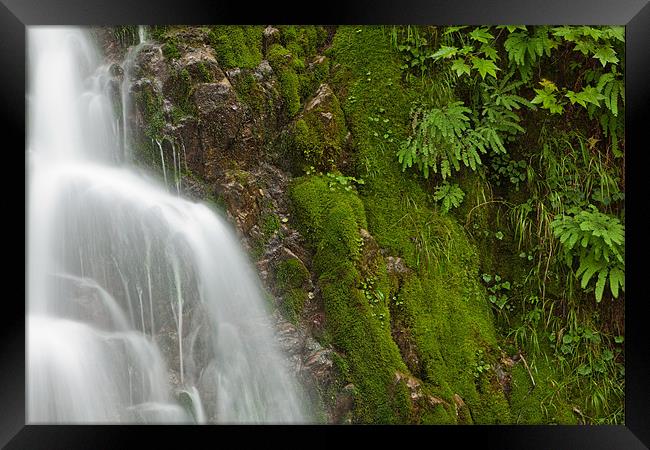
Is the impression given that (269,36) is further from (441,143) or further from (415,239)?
(415,239)

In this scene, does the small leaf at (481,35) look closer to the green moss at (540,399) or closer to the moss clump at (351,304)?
the moss clump at (351,304)

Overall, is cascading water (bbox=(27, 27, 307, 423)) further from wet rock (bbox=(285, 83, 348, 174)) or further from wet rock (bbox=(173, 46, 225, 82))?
wet rock (bbox=(285, 83, 348, 174))

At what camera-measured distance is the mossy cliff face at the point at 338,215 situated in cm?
337

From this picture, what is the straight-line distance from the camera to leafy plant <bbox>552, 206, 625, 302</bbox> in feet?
10.7

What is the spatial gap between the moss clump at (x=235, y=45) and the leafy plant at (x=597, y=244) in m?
2.64

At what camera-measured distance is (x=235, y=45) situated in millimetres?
3756

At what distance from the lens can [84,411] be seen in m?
3.30

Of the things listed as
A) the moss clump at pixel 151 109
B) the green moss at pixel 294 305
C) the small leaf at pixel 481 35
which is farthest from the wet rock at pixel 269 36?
the green moss at pixel 294 305

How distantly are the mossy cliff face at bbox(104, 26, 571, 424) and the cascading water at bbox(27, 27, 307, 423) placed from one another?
23 cm

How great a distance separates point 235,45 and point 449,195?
2045 millimetres

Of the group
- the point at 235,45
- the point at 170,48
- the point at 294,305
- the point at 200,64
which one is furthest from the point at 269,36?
the point at 294,305
